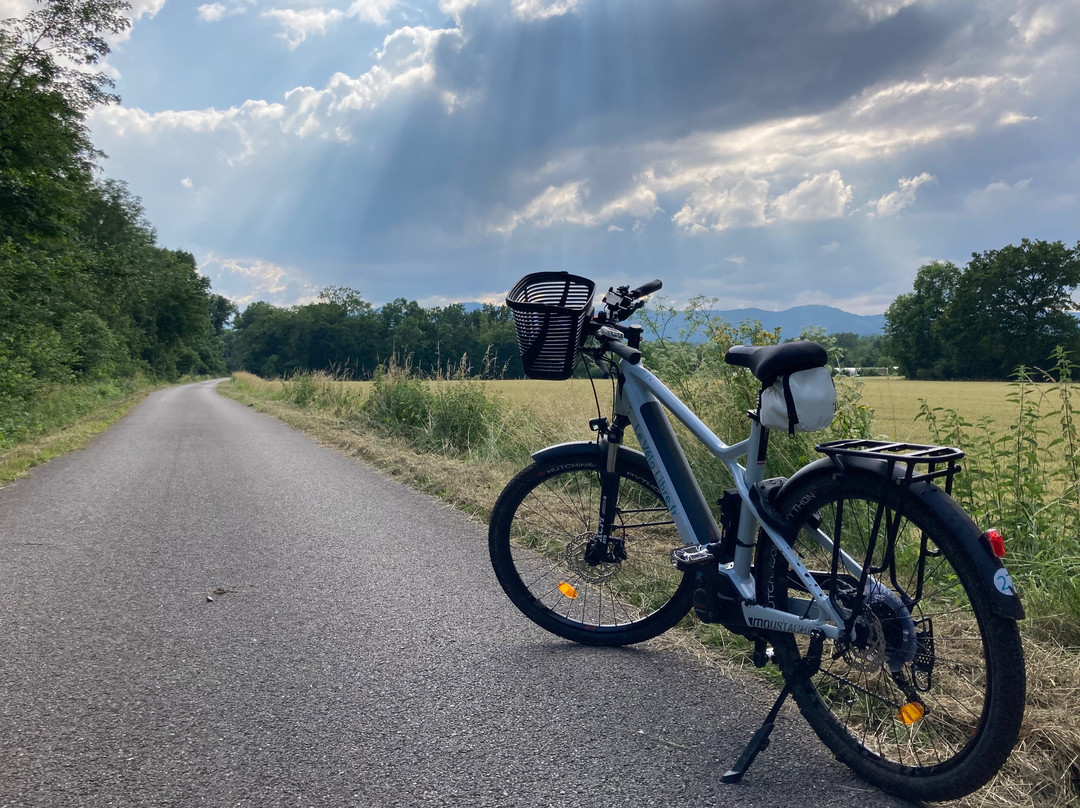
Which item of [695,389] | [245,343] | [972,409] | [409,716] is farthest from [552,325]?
[245,343]

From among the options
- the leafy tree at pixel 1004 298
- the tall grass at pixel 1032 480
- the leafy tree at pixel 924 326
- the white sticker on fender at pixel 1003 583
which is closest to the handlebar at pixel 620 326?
the white sticker on fender at pixel 1003 583

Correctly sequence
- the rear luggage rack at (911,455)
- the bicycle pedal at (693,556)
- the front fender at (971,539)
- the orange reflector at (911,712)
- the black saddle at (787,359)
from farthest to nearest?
the bicycle pedal at (693,556) → the black saddle at (787,359) → the orange reflector at (911,712) → the rear luggage rack at (911,455) → the front fender at (971,539)

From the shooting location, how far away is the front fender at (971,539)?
1.75 m

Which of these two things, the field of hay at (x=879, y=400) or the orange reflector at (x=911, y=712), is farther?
the field of hay at (x=879, y=400)

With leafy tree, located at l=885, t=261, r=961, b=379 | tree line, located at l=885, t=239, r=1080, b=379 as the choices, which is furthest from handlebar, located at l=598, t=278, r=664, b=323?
leafy tree, located at l=885, t=261, r=961, b=379

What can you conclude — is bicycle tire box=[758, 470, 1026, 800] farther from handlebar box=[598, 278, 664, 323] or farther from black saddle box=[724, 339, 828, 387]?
handlebar box=[598, 278, 664, 323]

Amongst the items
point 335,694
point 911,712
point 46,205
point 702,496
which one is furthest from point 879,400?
point 46,205

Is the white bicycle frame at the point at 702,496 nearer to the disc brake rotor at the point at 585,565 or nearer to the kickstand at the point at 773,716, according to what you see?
the kickstand at the point at 773,716

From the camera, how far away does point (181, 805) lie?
6.53 ft

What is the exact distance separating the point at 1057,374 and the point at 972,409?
12.5 meters

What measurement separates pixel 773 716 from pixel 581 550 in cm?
128

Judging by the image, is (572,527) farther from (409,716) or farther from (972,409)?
(972,409)

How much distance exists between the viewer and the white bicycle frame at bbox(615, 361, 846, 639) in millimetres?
2311

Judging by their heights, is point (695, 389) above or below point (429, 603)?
above
